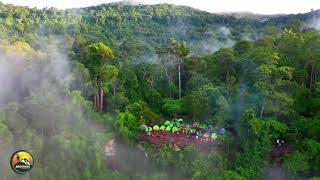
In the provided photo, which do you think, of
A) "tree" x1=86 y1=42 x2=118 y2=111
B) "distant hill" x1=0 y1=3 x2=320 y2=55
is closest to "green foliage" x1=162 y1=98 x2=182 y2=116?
"tree" x1=86 y1=42 x2=118 y2=111

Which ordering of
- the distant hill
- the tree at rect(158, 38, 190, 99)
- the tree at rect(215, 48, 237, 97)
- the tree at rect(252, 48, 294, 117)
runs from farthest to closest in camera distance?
1. the distant hill
2. the tree at rect(158, 38, 190, 99)
3. the tree at rect(215, 48, 237, 97)
4. the tree at rect(252, 48, 294, 117)

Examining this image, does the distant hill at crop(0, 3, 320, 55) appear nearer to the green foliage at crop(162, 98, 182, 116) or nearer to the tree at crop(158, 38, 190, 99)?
the tree at crop(158, 38, 190, 99)

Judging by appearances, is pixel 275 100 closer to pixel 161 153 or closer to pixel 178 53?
pixel 161 153

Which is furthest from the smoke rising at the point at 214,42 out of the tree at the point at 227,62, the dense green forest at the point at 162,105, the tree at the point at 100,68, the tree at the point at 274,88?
the tree at the point at 274,88

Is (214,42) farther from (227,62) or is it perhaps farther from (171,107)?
(171,107)

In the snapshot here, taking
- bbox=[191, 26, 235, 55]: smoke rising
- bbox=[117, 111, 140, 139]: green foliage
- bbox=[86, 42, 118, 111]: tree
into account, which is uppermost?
bbox=[86, 42, 118, 111]: tree

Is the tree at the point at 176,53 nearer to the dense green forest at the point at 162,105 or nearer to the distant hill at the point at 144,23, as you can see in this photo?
the dense green forest at the point at 162,105

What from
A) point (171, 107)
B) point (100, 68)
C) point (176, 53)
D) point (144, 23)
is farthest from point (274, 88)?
point (144, 23)

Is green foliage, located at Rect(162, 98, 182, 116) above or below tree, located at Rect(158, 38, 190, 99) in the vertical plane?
below
